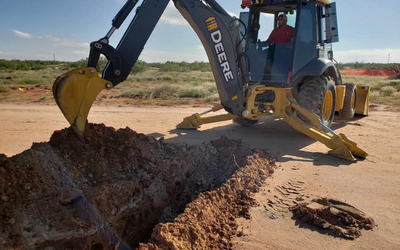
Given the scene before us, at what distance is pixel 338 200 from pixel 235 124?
4.74 metres

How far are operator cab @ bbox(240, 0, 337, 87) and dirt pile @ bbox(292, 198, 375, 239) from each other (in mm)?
3345

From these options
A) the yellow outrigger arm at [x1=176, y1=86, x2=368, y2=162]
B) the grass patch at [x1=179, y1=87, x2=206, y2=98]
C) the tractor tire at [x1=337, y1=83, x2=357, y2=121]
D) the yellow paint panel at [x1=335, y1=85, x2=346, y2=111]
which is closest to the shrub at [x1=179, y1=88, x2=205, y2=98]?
the grass patch at [x1=179, y1=87, x2=206, y2=98]

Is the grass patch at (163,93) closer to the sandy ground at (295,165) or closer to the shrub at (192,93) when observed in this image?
the shrub at (192,93)

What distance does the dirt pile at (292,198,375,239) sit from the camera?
10.8 ft

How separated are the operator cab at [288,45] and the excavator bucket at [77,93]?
3349mm

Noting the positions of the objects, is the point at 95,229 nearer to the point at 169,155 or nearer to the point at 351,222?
the point at 169,155

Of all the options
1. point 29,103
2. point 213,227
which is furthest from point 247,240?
point 29,103

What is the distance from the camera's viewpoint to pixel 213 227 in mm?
3219

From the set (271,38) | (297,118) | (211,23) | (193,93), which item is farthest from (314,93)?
(193,93)

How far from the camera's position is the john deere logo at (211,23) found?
17.1 ft

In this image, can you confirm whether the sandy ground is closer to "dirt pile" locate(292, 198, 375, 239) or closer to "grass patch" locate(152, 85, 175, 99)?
"dirt pile" locate(292, 198, 375, 239)

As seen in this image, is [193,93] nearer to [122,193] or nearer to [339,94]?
[339,94]

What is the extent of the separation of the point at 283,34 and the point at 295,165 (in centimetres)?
297

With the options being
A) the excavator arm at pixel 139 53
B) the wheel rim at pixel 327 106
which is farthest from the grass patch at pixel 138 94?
the excavator arm at pixel 139 53
